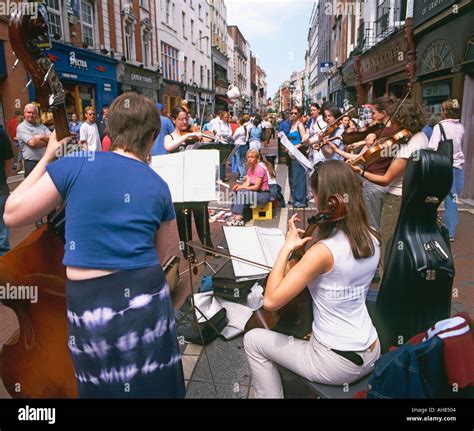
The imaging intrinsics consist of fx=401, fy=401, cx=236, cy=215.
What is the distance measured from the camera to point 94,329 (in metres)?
1.58

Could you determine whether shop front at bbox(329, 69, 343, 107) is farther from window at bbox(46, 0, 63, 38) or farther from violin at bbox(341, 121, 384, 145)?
violin at bbox(341, 121, 384, 145)

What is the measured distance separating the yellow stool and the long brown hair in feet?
16.7

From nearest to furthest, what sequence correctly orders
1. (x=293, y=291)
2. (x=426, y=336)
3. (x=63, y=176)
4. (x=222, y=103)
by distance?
1. (x=63, y=176)
2. (x=426, y=336)
3. (x=293, y=291)
4. (x=222, y=103)

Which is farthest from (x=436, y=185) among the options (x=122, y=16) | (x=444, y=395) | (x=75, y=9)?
(x=122, y=16)

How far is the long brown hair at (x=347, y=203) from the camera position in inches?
75.7

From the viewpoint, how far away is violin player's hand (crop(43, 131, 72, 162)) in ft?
5.93

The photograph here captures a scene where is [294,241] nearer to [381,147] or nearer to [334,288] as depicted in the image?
Result: [334,288]

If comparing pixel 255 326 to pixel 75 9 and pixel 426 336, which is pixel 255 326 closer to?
pixel 426 336

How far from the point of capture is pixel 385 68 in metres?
13.6

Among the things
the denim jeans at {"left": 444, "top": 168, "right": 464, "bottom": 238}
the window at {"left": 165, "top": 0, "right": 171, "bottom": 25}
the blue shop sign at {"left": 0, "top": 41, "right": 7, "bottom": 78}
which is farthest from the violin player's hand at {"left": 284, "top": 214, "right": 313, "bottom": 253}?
the window at {"left": 165, "top": 0, "right": 171, "bottom": 25}

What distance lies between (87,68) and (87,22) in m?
2.10

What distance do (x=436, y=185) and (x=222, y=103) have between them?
45618mm

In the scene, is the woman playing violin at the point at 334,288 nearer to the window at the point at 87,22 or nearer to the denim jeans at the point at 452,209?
the denim jeans at the point at 452,209

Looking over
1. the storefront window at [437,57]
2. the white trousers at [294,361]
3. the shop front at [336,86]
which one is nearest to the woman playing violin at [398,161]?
the white trousers at [294,361]
